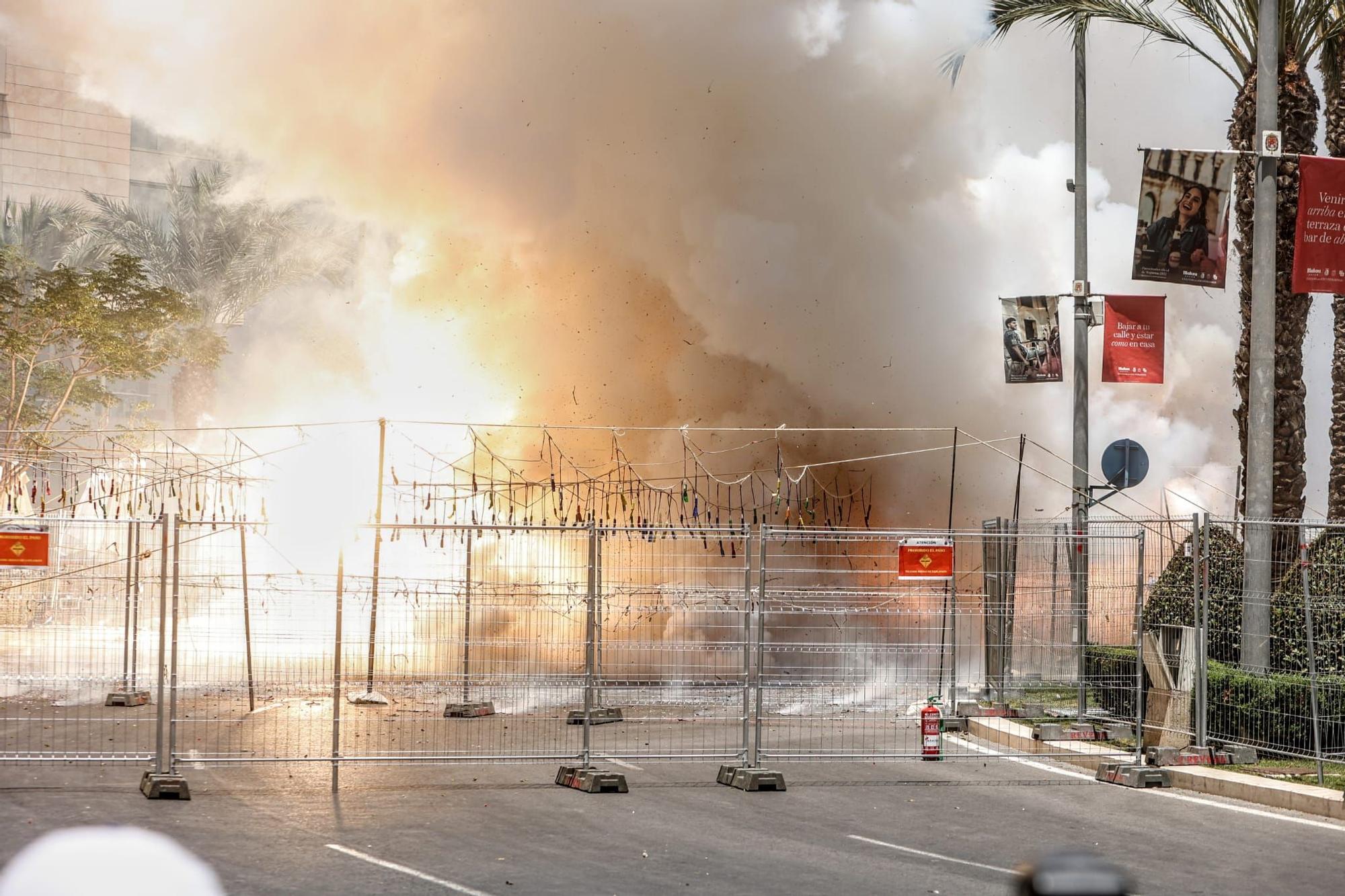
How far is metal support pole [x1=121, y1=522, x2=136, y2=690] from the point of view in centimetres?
1280

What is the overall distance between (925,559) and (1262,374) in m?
3.71

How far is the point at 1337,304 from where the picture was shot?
17.7 m

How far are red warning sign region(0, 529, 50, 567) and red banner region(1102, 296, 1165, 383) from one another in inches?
441

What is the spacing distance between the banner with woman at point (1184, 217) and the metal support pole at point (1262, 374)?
13.2 inches

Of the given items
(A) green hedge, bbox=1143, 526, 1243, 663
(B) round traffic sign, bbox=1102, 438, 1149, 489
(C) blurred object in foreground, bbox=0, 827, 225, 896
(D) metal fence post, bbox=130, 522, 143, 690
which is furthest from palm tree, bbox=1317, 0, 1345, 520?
(C) blurred object in foreground, bbox=0, 827, 225, 896

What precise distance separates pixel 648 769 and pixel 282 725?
13.9 feet

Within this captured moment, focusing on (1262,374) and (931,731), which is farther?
(1262,374)

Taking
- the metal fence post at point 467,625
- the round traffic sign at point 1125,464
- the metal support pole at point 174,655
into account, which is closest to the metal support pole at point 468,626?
the metal fence post at point 467,625

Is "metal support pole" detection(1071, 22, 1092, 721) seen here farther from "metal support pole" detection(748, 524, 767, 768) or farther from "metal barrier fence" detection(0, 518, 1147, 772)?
"metal support pole" detection(748, 524, 767, 768)

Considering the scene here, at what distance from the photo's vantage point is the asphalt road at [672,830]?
8086 mm

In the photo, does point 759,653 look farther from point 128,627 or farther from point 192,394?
point 192,394

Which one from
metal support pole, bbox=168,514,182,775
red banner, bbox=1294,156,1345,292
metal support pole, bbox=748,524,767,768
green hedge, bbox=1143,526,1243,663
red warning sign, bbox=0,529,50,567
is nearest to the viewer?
metal support pole, bbox=168,514,182,775

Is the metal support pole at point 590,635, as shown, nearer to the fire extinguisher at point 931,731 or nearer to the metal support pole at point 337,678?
the metal support pole at point 337,678

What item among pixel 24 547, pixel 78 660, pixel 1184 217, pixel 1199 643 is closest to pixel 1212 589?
pixel 1199 643
